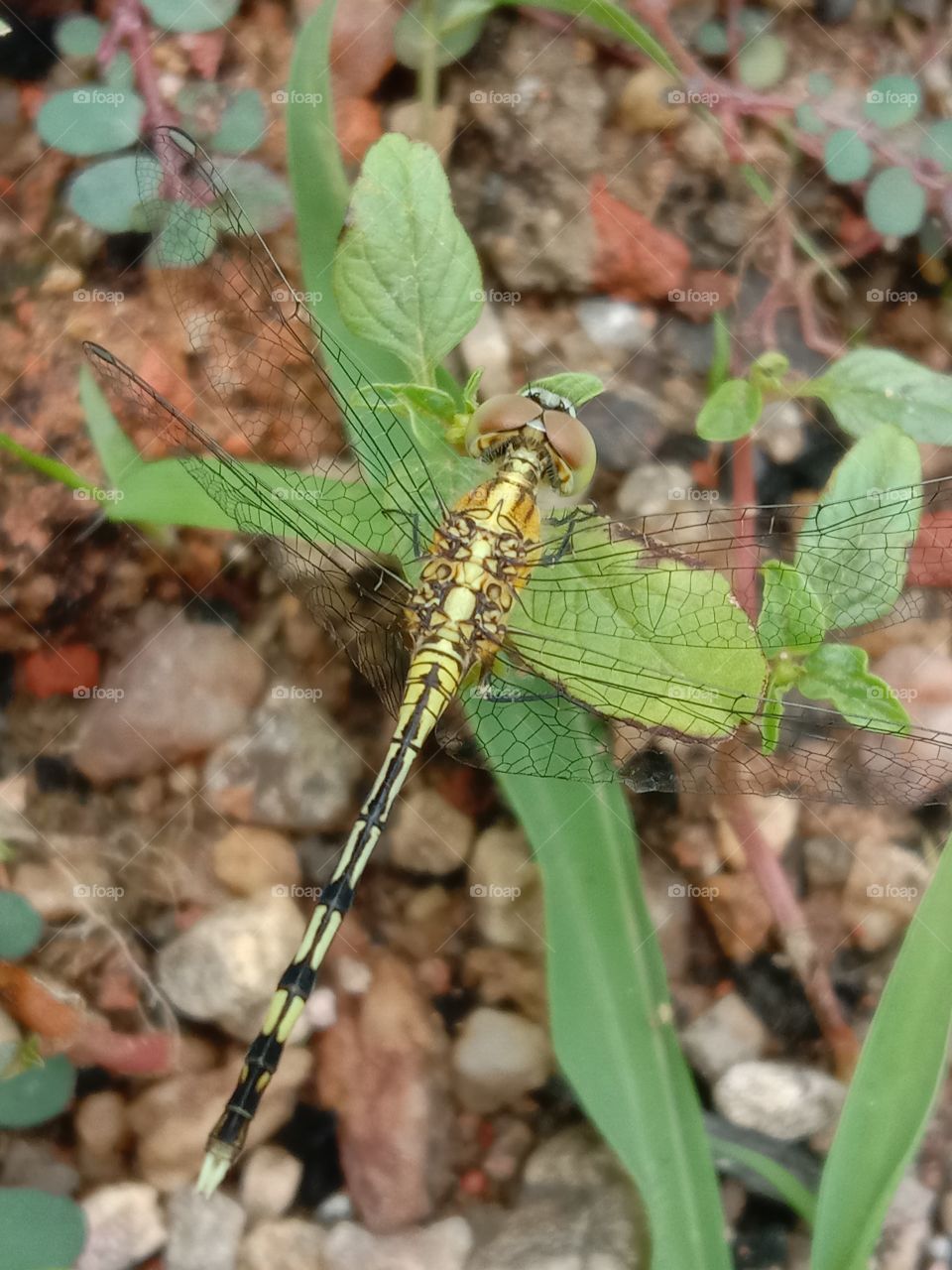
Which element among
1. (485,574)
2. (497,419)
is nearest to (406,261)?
(497,419)

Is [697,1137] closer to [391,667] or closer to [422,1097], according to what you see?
[422,1097]

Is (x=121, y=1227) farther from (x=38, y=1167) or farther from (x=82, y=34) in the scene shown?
(x=82, y=34)

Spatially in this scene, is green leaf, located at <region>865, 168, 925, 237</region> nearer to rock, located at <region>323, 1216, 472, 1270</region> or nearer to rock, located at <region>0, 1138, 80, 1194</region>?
rock, located at <region>323, 1216, 472, 1270</region>

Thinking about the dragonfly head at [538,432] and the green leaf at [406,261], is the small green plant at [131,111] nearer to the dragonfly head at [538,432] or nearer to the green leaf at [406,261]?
the green leaf at [406,261]

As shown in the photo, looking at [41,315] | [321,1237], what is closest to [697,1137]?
[321,1237]

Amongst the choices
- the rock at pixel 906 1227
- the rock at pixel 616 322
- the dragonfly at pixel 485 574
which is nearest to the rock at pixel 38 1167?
the dragonfly at pixel 485 574
